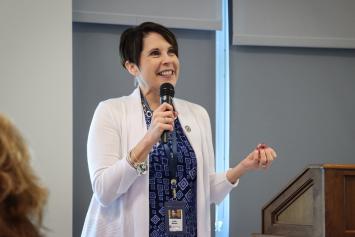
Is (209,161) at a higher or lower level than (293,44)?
lower

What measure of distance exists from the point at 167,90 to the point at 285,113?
294 centimetres

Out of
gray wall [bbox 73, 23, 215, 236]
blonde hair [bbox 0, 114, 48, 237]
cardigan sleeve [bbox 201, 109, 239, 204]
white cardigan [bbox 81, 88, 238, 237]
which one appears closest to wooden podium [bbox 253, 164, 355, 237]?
cardigan sleeve [bbox 201, 109, 239, 204]

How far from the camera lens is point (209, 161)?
7.23ft

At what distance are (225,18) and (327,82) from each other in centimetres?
108

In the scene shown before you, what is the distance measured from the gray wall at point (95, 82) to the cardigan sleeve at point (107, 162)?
2.29 m

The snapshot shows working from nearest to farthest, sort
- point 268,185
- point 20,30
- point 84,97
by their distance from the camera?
point 20,30 < point 84,97 < point 268,185

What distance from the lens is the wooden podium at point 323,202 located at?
9.43 feet

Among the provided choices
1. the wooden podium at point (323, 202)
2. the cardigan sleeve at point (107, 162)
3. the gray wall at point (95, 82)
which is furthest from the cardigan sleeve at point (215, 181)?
the gray wall at point (95, 82)

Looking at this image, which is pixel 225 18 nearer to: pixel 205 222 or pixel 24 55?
pixel 24 55

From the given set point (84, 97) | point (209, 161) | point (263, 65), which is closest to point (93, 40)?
point (84, 97)

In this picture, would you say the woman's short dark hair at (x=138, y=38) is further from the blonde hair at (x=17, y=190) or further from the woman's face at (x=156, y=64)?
the blonde hair at (x=17, y=190)

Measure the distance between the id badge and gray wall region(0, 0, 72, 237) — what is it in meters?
1.95

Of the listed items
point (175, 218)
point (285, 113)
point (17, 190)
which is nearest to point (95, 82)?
point (285, 113)

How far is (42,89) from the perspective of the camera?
381cm
